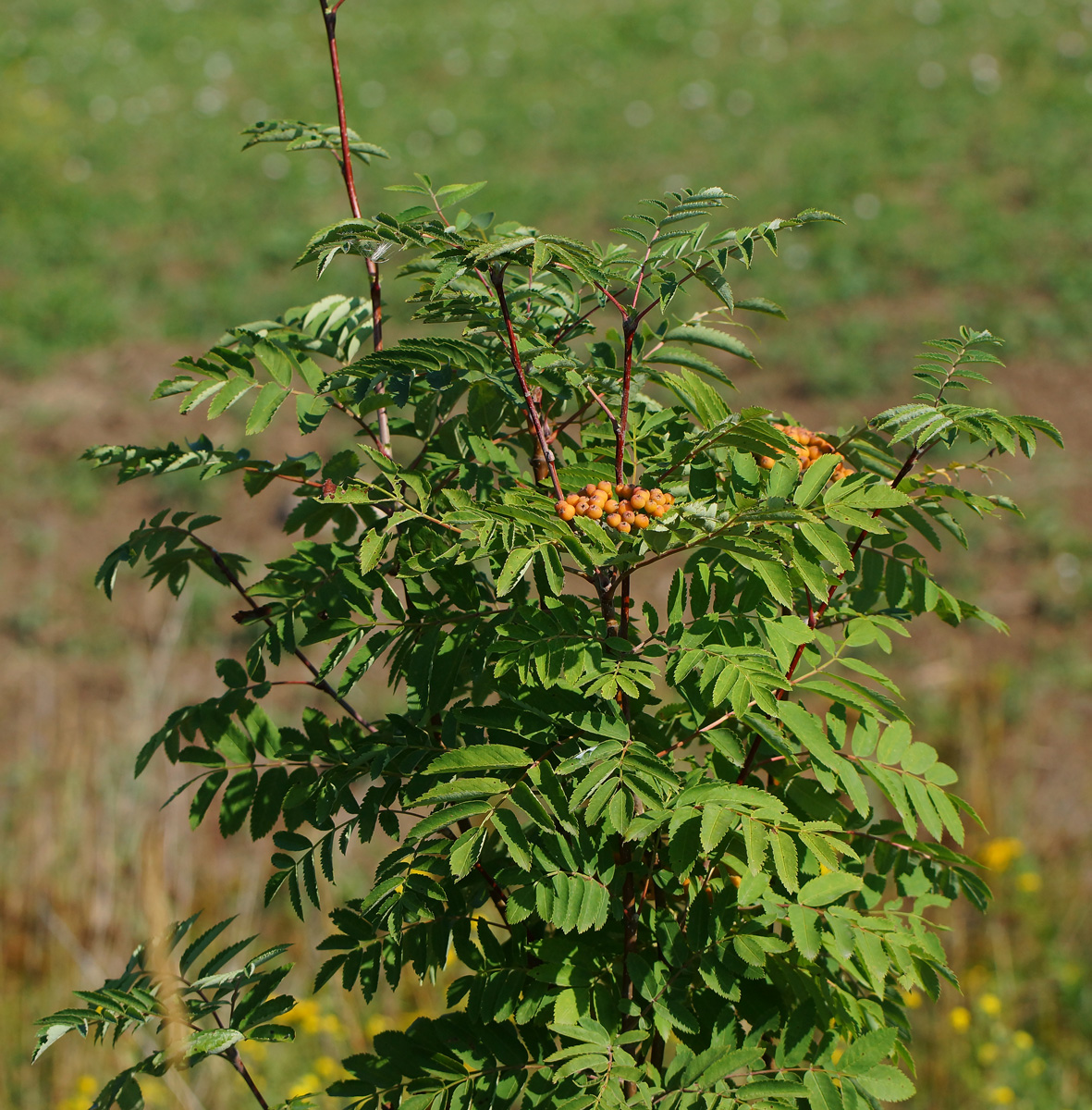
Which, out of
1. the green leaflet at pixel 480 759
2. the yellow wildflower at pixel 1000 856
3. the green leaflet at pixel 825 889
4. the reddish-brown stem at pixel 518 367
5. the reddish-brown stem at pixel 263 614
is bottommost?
the yellow wildflower at pixel 1000 856

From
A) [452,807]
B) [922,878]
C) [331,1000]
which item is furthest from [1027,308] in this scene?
[452,807]

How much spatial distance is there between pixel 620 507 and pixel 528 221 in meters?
7.88

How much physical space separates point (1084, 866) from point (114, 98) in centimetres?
1142

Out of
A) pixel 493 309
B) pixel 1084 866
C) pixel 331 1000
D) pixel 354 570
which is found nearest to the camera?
pixel 493 309

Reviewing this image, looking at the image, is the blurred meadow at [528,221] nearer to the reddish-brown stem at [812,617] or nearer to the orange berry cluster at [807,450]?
the reddish-brown stem at [812,617]

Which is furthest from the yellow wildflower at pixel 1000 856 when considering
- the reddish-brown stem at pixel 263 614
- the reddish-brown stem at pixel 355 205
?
the reddish-brown stem at pixel 355 205

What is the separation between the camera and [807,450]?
4.56 ft

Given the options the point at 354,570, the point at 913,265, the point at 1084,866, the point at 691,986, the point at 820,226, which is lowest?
the point at 1084,866

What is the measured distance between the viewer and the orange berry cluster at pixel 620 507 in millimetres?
1159

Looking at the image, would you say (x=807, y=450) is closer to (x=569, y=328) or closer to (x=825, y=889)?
(x=569, y=328)

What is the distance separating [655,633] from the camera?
4.17 ft

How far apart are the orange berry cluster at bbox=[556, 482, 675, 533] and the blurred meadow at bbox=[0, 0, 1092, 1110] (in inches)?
46.0

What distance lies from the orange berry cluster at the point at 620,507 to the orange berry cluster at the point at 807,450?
23 centimetres

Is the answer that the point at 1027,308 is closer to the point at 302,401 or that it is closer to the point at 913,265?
the point at 913,265
